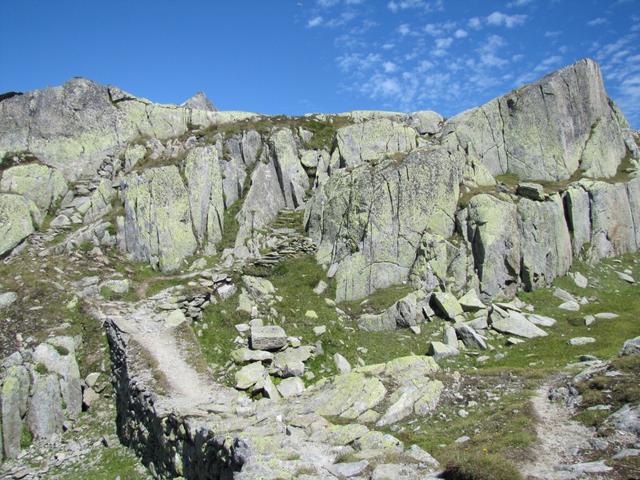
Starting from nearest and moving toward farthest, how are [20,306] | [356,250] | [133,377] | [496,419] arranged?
[496,419]
[133,377]
[20,306]
[356,250]

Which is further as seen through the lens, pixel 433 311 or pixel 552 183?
pixel 552 183

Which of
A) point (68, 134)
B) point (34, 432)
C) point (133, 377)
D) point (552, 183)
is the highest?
point (68, 134)

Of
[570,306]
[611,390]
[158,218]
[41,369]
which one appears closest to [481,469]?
[611,390]

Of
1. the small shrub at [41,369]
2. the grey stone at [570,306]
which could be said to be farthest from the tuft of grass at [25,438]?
the grey stone at [570,306]

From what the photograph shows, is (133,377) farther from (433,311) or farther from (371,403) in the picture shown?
(433,311)

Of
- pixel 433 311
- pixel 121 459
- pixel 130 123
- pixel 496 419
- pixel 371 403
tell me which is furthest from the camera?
pixel 130 123

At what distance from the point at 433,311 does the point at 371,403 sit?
695 inches

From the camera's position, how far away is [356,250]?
3994cm

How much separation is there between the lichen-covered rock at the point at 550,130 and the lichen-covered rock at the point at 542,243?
48.2ft

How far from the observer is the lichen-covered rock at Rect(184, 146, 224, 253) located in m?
45.3

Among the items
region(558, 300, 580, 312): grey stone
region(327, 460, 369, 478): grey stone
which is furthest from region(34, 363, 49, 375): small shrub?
region(558, 300, 580, 312): grey stone

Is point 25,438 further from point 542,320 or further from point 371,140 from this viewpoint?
point 371,140

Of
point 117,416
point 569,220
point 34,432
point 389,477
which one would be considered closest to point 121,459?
point 117,416

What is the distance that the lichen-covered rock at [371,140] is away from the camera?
54.8m
